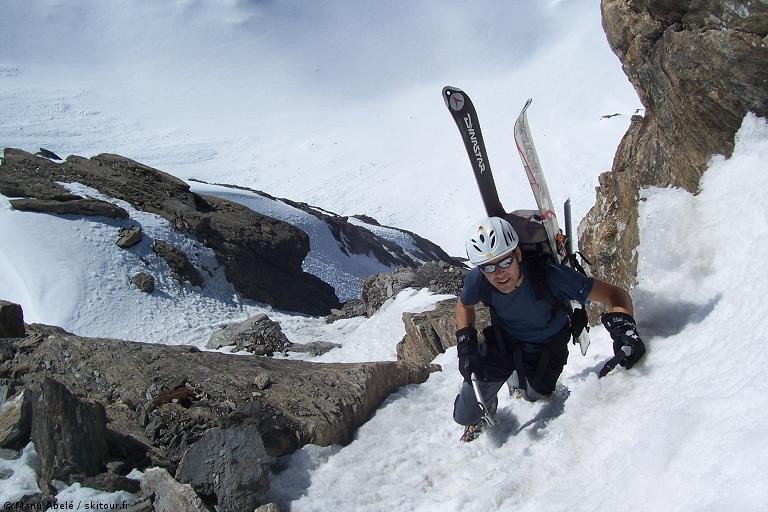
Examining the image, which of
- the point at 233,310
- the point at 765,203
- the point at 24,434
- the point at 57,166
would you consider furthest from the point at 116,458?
the point at 57,166

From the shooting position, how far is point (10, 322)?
789cm

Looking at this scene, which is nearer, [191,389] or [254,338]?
[191,389]

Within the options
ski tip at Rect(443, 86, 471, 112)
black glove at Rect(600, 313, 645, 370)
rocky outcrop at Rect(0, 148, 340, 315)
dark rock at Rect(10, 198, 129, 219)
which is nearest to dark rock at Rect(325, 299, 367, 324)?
rocky outcrop at Rect(0, 148, 340, 315)

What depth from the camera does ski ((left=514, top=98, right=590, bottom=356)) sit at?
568 centimetres

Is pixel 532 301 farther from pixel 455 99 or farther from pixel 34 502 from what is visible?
pixel 34 502

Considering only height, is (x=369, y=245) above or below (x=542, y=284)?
above

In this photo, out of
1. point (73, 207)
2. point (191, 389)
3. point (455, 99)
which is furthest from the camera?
point (73, 207)

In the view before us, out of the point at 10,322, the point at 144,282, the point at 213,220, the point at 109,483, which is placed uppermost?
the point at 213,220

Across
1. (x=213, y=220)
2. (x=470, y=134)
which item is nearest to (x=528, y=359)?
(x=470, y=134)

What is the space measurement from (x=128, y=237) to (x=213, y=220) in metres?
4.52

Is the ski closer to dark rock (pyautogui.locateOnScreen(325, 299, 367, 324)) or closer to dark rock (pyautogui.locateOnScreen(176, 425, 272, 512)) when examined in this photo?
dark rock (pyautogui.locateOnScreen(176, 425, 272, 512))

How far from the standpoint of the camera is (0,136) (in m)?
69.8

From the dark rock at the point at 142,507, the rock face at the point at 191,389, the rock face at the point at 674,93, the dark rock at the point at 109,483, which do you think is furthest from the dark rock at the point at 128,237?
the dark rock at the point at 142,507

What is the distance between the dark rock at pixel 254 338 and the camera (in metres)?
16.5
